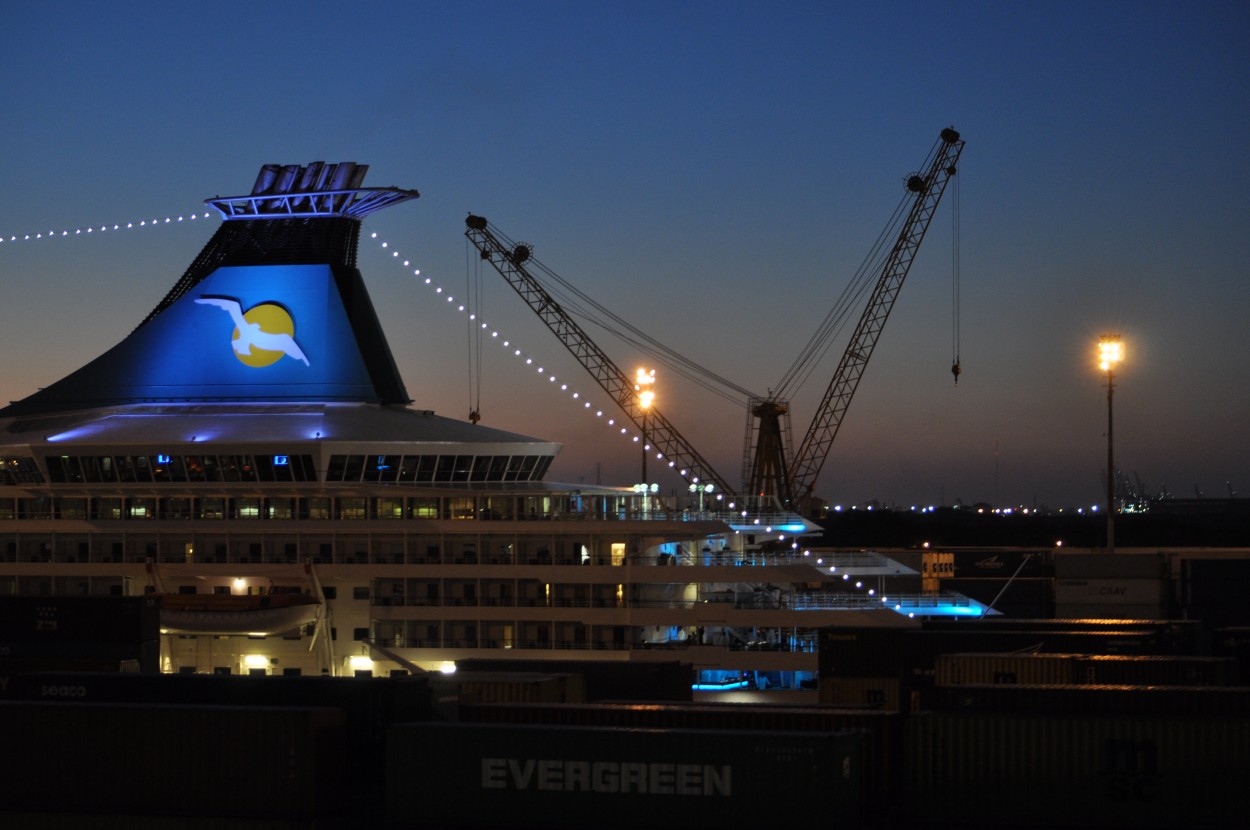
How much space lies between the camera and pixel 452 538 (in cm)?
4612

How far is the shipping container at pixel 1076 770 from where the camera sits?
23938 millimetres

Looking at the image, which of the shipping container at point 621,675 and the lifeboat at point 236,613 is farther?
the lifeboat at point 236,613

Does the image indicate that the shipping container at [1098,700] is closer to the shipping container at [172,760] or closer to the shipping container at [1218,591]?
the shipping container at [172,760]

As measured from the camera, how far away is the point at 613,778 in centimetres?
2400

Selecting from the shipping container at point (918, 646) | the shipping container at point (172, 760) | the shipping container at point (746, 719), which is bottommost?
the shipping container at point (172, 760)

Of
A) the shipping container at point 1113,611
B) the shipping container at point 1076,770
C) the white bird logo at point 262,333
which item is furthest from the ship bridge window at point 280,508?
the shipping container at point 1113,611

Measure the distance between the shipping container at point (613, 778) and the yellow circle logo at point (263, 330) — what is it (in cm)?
2936

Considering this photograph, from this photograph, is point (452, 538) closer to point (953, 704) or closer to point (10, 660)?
point (10, 660)

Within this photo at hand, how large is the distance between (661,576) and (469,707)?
53.6 feet

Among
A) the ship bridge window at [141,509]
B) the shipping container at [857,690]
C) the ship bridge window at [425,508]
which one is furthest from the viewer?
the ship bridge window at [141,509]

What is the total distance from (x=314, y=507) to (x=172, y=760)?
21787mm

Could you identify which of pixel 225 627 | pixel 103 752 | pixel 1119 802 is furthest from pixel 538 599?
pixel 1119 802

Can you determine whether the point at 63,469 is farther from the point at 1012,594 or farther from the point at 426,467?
the point at 1012,594

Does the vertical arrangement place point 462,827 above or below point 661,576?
below
